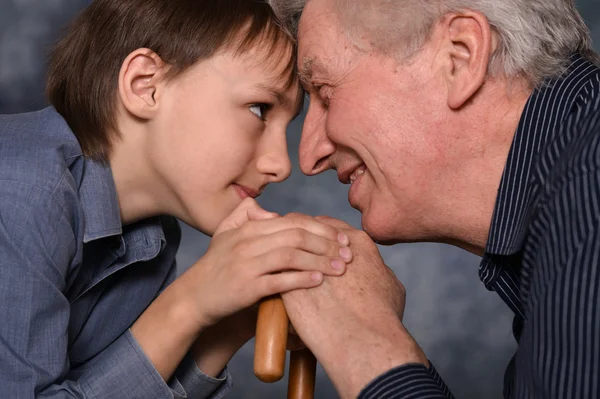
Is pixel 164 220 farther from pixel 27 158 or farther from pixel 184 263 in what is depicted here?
pixel 184 263

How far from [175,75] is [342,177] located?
544 mm

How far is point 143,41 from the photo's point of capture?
2.33 meters

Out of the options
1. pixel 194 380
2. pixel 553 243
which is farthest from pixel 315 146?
pixel 553 243

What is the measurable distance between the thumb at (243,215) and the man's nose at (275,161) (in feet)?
1.18

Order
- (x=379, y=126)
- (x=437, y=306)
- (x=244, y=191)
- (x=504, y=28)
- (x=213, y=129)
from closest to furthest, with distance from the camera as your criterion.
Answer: (x=504, y=28) < (x=379, y=126) < (x=213, y=129) < (x=244, y=191) < (x=437, y=306)

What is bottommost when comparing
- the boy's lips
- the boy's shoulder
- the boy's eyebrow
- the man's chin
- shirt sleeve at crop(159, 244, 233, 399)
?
shirt sleeve at crop(159, 244, 233, 399)

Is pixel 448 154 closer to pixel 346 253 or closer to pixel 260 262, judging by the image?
pixel 346 253

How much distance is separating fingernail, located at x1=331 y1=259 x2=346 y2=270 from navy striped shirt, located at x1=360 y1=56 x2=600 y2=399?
0.29m

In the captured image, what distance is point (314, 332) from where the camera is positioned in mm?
1722

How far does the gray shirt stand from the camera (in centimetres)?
184

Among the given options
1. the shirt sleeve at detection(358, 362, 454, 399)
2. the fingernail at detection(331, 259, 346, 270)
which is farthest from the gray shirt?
the shirt sleeve at detection(358, 362, 454, 399)

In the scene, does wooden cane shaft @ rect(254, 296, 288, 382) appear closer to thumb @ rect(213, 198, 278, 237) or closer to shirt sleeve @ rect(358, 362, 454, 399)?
shirt sleeve @ rect(358, 362, 454, 399)

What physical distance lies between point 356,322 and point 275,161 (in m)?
0.78

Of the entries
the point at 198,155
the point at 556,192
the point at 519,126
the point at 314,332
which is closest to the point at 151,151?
the point at 198,155
